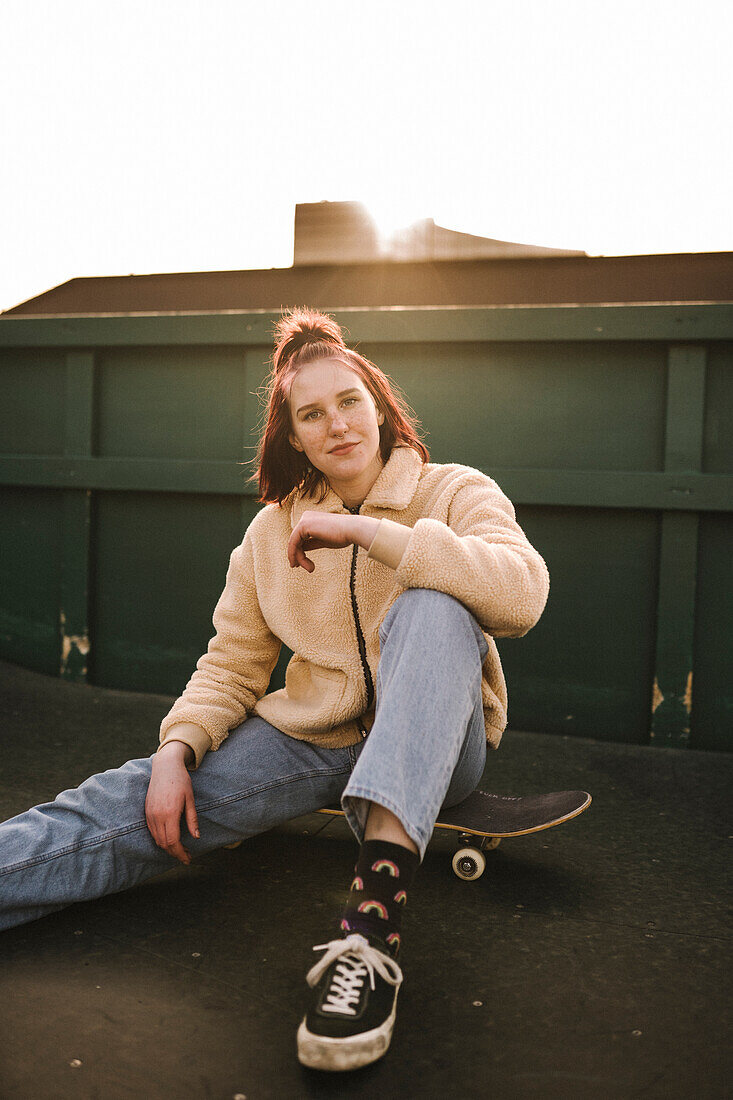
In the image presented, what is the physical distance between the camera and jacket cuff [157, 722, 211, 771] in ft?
5.14

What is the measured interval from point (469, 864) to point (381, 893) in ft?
1.90

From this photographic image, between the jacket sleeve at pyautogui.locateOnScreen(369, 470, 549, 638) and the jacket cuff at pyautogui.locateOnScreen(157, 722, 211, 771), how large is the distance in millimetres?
521

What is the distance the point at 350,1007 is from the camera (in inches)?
42.9

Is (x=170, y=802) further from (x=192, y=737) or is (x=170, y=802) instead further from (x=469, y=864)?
(x=469, y=864)

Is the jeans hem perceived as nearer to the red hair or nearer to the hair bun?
the red hair

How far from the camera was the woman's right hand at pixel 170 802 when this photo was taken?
1.47 m

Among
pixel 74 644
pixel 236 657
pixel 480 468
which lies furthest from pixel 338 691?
pixel 74 644

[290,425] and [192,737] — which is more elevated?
[290,425]

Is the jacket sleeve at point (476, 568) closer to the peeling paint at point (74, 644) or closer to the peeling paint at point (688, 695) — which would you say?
the peeling paint at point (688, 695)

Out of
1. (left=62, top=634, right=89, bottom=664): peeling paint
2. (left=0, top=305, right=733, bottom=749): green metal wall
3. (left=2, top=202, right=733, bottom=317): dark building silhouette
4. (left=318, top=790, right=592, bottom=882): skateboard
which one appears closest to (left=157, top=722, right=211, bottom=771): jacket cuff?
(left=318, top=790, right=592, bottom=882): skateboard

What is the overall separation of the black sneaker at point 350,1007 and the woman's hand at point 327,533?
603 millimetres

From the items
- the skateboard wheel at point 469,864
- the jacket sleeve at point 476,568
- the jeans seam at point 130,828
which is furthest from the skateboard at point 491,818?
the jacket sleeve at point 476,568

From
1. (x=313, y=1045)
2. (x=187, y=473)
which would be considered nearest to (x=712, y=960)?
(x=313, y=1045)

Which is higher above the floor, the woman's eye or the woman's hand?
the woman's eye
